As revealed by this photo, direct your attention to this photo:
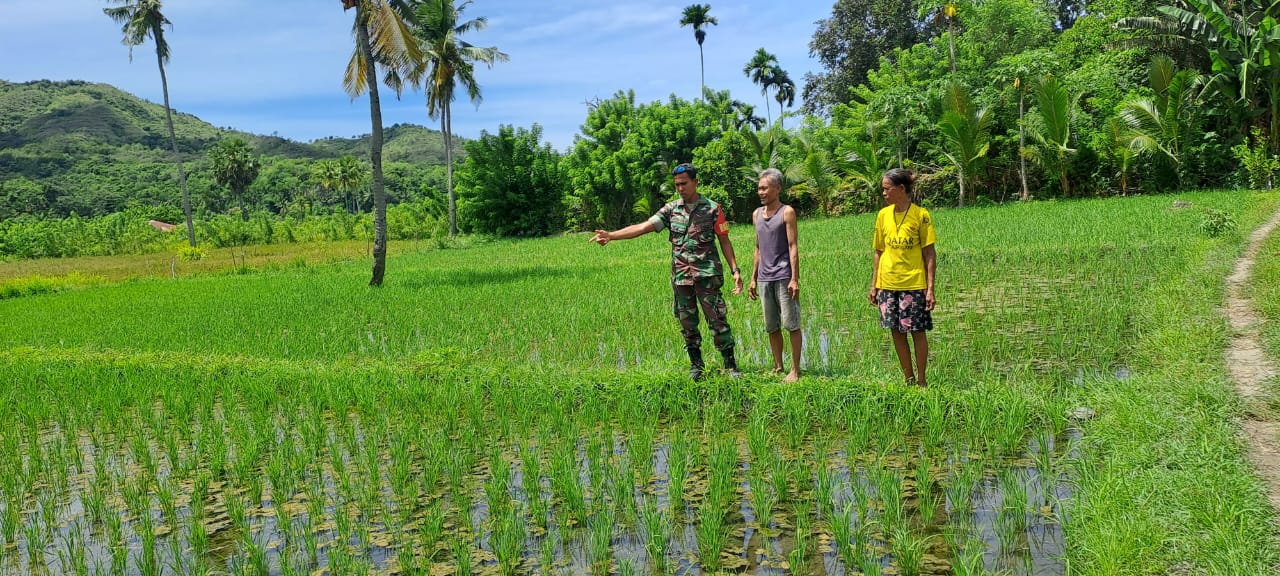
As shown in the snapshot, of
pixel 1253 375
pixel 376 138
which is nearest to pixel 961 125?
pixel 376 138

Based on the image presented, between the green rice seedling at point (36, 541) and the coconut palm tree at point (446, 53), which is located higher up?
the coconut palm tree at point (446, 53)

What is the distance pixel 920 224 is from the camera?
182 inches

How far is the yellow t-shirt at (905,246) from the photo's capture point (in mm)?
4633

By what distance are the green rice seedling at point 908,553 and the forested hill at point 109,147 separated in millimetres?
72071

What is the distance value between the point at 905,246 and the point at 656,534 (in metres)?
2.53

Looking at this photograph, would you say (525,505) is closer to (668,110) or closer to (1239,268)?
(1239,268)

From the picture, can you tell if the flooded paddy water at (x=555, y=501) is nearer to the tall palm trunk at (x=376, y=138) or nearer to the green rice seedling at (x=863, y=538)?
the green rice seedling at (x=863, y=538)

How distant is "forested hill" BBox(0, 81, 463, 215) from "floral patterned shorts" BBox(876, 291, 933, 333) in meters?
70.9

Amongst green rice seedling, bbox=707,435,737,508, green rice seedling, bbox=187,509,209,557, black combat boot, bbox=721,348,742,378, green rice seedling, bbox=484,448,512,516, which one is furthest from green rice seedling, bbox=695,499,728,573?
black combat boot, bbox=721,348,742,378

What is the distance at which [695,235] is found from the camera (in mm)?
5156

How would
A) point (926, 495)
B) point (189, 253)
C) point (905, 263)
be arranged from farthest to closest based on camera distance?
point (189, 253)
point (905, 263)
point (926, 495)

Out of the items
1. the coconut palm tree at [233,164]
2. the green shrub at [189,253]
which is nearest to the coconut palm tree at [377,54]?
the green shrub at [189,253]

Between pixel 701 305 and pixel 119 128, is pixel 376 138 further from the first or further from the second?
pixel 119 128

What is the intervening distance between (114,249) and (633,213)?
27.6 m
